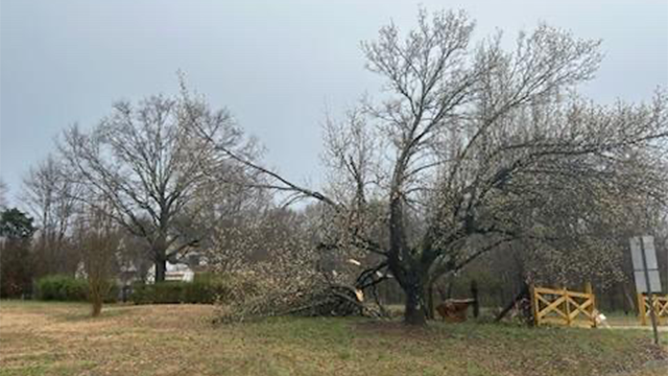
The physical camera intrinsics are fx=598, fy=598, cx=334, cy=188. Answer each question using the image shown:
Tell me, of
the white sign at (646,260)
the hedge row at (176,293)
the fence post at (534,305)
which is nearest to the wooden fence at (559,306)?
the fence post at (534,305)

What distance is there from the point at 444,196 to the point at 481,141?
1481 mm

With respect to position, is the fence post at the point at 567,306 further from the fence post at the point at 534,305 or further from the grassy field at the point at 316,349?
the grassy field at the point at 316,349

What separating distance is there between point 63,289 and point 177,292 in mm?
9036

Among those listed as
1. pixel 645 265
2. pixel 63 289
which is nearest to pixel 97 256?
pixel 63 289

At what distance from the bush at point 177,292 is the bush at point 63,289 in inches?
120

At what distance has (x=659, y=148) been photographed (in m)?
12.1

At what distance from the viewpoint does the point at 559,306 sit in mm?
17484

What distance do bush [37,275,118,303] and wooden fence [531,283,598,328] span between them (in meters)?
21.5

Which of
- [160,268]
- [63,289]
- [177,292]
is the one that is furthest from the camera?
[160,268]

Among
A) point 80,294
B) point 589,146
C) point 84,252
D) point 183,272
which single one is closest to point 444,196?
point 589,146

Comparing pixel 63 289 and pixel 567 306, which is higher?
pixel 63 289

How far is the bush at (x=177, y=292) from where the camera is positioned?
1036 inches

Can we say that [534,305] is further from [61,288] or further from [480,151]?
[61,288]

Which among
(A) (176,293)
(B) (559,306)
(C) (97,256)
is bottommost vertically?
(B) (559,306)
